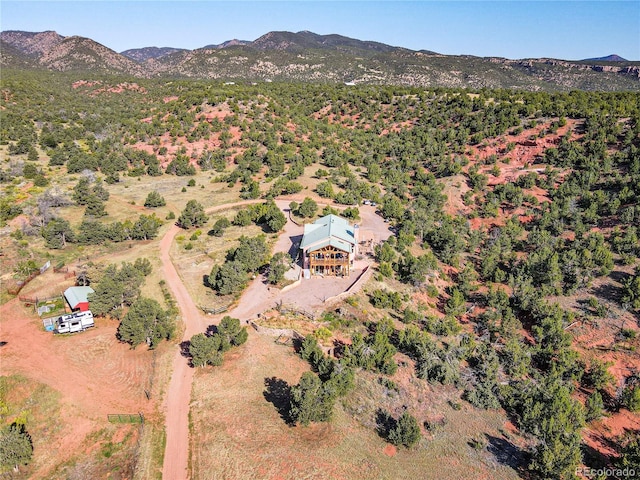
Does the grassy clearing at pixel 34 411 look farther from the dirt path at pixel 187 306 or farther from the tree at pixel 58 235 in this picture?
the tree at pixel 58 235

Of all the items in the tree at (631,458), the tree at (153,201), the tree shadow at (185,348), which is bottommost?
the tree at (631,458)

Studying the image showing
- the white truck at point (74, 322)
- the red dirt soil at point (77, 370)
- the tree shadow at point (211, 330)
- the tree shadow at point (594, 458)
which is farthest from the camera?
the tree shadow at point (211, 330)

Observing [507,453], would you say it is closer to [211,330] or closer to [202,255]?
[211,330]

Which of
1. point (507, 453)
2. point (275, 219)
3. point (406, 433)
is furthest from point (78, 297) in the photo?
point (507, 453)

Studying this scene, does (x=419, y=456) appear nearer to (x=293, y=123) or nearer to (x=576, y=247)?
(x=576, y=247)

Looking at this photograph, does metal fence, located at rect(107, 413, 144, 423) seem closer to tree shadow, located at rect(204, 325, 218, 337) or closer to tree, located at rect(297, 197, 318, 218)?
tree shadow, located at rect(204, 325, 218, 337)

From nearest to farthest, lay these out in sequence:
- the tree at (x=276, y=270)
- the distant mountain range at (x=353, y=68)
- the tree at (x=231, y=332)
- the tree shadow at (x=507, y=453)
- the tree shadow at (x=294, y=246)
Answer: the tree shadow at (x=507, y=453)
the tree at (x=231, y=332)
the tree at (x=276, y=270)
the tree shadow at (x=294, y=246)
the distant mountain range at (x=353, y=68)

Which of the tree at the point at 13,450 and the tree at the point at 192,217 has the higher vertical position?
the tree at the point at 192,217

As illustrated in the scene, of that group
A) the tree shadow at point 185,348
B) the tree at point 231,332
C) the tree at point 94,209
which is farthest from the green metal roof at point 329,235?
the tree at point 94,209
